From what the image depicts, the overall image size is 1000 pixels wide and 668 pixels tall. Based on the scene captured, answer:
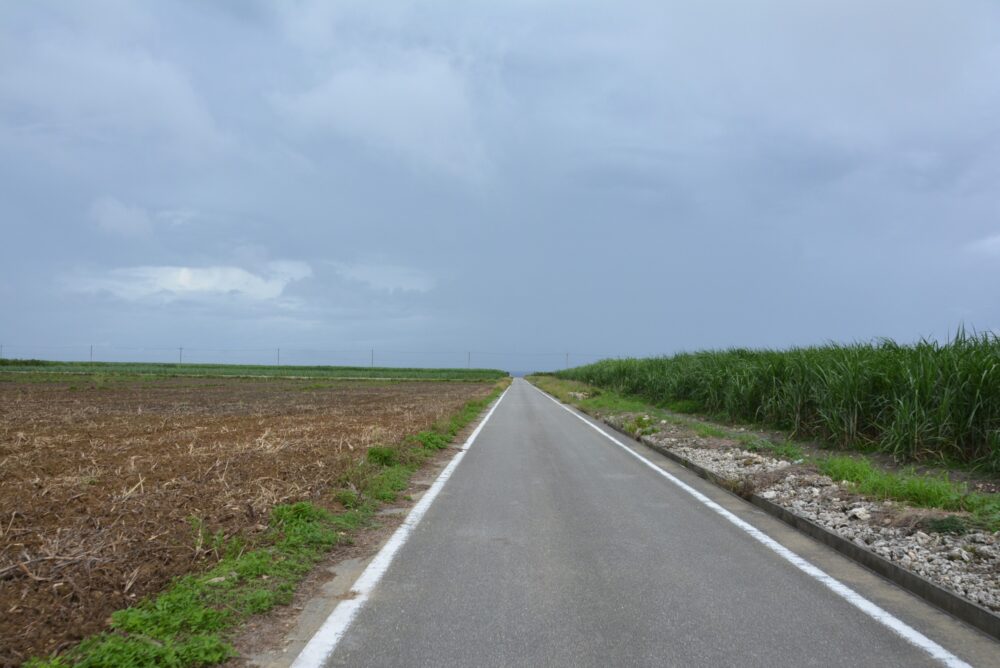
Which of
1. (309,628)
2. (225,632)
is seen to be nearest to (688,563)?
(309,628)

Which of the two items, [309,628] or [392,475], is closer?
[309,628]

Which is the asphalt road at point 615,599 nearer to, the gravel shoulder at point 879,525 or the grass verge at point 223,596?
the gravel shoulder at point 879,525

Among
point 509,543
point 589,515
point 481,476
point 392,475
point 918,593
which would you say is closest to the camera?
point 918,593

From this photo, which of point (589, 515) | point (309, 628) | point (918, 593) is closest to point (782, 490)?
point (589, 515)

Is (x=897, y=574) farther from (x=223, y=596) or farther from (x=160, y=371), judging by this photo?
(x=160, y=371)

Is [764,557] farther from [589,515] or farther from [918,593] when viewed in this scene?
[589,515]

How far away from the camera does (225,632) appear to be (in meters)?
4.01

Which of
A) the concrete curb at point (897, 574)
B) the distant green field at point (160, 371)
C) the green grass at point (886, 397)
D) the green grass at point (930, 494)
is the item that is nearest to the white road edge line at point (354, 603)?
the concrete curb at point (897, 574)

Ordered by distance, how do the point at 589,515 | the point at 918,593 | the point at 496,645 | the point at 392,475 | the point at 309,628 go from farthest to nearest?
the point at 392,475 → the point at 589,515 → the point at 918,593 → the point at 309,628 → the point at 496,645

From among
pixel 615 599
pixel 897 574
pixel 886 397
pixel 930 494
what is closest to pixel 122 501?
pixel 615 599

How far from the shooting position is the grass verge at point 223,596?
3.57 meters

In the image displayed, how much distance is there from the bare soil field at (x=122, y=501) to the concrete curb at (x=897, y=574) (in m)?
5.58

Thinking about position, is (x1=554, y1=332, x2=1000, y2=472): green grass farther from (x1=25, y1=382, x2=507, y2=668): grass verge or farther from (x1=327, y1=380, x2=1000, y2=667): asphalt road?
(x1=25, y1=382, x2=507, y2=668): grass verge

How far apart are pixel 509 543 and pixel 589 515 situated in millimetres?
1675
